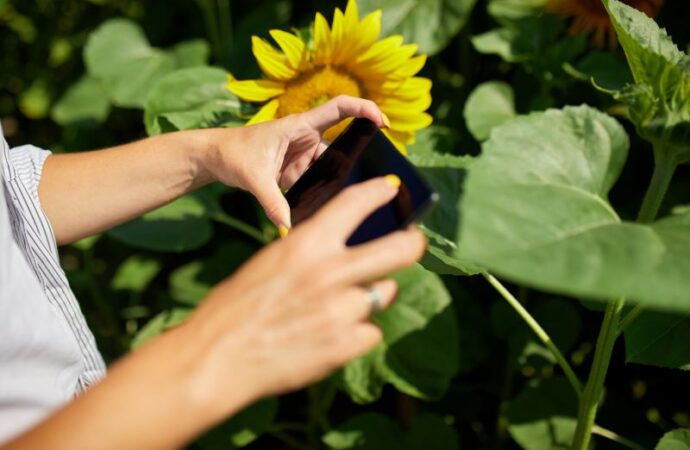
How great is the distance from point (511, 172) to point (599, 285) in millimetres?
144

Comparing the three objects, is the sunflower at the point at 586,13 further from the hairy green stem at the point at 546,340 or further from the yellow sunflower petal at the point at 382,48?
the hairy green stem at the point at 546,340

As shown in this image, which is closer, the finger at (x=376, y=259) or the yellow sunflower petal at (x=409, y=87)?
the finger at (x=376, y=259)

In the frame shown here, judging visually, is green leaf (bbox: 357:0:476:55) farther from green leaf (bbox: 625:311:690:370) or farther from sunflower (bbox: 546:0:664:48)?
green leaf (bbox: 625:311:690:370)

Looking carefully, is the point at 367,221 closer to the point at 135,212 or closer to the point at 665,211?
the point at 135,212

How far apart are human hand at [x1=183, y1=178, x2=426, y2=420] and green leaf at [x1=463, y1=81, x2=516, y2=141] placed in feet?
1.98

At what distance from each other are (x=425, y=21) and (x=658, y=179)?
50cm

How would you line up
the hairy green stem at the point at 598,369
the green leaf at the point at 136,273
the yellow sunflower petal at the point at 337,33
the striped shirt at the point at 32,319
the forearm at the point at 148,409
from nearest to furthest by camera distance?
the forearm at the point at 148,409 → the striped shirt at the point at 32,319 → the hairy green stem at the point at 598,369 → the yellow sunflower petal at the point at 337,33 → the green leaf at the point at 136,273

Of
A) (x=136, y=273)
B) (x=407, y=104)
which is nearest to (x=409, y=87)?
(x=407, y=104)

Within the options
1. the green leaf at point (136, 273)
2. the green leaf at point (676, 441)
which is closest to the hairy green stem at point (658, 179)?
the green leaf at point (676, 441)

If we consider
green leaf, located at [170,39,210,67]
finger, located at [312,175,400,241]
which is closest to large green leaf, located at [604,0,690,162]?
finger, located at [312,175,400,241]

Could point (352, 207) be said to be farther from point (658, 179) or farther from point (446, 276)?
point (446, 276)

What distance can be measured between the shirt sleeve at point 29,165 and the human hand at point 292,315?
0.41 m

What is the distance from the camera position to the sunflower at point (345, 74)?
32.9 inches

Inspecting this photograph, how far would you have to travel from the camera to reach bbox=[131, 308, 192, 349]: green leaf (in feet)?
3.66
